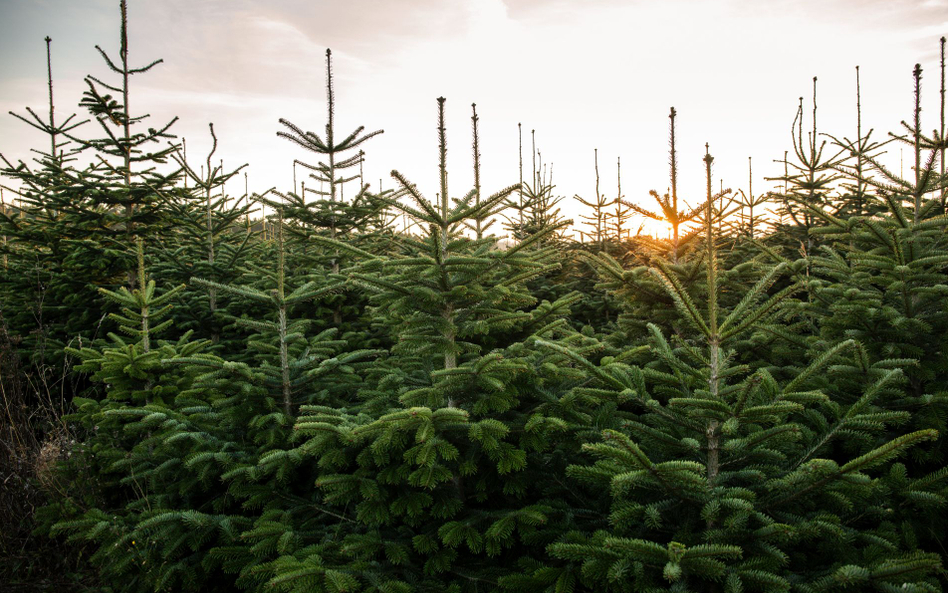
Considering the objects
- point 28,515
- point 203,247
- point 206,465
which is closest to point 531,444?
point 206,465

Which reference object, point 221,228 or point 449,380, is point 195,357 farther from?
point 221,228

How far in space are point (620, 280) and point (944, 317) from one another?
226 cm

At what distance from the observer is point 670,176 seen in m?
4.93

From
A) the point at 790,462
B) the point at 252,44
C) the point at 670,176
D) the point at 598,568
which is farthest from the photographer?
the point at 252,44

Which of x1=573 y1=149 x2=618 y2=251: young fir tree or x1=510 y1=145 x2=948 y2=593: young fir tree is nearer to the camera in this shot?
Answer: x1=510 y1=145 x2=948 y2=593: young fir tree

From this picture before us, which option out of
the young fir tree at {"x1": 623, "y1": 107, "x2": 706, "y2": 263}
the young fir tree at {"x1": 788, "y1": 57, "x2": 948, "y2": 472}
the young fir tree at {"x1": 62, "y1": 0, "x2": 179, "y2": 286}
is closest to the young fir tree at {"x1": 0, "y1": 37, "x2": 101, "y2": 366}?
the young fir tree at {"x1": 62, "y1": 0, "x2": 179, "y2": 286}

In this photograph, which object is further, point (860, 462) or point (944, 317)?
point (944, 317)

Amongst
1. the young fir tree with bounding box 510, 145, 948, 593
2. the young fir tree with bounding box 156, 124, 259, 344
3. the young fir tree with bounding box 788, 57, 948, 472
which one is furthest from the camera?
the young fir tree with bounding box 156, 124, 259, 344

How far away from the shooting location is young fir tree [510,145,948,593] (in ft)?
6.50

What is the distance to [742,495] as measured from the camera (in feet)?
7.01

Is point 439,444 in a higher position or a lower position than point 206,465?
higher

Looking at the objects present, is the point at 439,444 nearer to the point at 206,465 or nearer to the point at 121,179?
the point at 206,465

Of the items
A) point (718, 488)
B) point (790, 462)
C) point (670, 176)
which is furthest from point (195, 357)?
point (670, 176)

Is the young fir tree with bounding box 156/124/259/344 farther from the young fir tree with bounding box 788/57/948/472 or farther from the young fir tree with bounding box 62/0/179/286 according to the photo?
the young fir tree with bounding box 788/57/948/472
